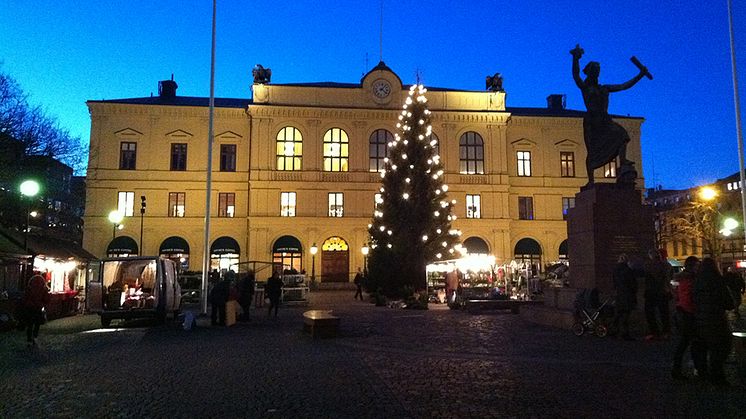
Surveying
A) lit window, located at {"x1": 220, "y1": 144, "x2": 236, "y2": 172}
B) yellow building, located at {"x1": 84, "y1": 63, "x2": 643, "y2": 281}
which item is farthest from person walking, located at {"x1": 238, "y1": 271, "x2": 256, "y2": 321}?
lit window, located at {"x1": 220, "y1": 144, "x2": 236, "y2": 172}

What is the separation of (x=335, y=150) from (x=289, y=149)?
3890mm

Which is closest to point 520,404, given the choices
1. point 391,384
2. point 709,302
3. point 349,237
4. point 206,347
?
point 391,384

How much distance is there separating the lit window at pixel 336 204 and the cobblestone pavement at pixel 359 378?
33.1 meters

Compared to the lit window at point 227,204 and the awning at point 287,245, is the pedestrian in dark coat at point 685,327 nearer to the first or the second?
the awning at point 287,245

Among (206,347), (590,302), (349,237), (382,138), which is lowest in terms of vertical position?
(206,347)

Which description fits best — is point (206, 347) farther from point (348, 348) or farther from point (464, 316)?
point (464, 316)

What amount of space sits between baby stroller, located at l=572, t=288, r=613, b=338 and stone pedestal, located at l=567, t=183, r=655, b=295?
1.72ft

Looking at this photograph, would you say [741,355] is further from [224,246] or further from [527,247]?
[527,247]

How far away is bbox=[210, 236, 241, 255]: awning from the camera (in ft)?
155

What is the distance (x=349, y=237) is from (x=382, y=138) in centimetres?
913

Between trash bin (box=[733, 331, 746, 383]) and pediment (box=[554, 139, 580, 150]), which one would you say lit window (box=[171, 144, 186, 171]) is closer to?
pediment (box=[554, 139, 580, 150])

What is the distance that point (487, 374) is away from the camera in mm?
9008

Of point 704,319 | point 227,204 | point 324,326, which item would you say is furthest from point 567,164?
point 704,319

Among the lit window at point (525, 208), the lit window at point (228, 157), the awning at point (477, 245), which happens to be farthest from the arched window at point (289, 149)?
the lit window at point (525, 208)
